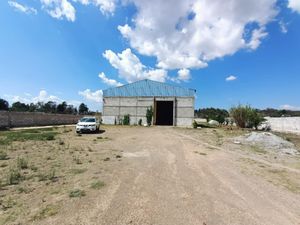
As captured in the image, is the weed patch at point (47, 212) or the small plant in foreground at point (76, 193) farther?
the small plant in foreground at point (76, 193)

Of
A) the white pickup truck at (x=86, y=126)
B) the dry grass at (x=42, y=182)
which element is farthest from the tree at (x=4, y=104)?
the dry grass at (x=42, y=182)

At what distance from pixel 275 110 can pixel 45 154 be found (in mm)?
93059

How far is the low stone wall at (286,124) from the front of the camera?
32.2m

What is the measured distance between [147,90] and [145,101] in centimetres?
193

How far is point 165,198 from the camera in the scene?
6.38m

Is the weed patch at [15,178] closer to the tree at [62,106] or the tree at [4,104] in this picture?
the tree at [4,104]

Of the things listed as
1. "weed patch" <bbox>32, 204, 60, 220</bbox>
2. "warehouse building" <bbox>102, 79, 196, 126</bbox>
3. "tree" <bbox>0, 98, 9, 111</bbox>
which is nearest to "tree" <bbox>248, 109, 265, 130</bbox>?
"warehouse building" <bbox>102, 79, 196, 126</bbox>

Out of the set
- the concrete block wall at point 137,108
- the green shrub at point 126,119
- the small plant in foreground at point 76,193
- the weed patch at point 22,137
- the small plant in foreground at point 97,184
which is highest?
the concrete block wall at point 137,108

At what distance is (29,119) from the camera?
36.2 m

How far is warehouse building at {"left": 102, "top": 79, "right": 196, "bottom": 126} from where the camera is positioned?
1617 inches

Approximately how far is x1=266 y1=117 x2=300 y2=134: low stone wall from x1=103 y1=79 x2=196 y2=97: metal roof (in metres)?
12.8

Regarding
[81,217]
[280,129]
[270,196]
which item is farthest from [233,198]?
[280,129]

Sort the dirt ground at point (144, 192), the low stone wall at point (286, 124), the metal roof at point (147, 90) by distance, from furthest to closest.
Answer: the metal roof at point (147, 90)
the low stone wall at point (286, 124)
the dirt ground at point (144, 192)

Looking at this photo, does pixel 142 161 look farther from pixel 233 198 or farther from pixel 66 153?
pixel 233 198
